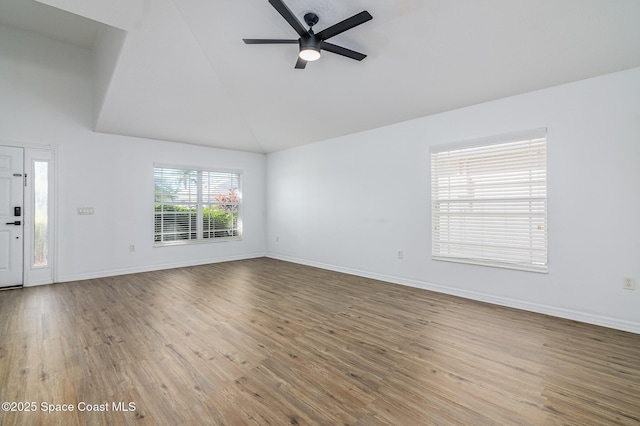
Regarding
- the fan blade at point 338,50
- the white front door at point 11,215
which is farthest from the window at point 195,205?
the fan blade at point 338,50

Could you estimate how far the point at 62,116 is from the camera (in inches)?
196

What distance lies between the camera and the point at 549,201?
3393 mm

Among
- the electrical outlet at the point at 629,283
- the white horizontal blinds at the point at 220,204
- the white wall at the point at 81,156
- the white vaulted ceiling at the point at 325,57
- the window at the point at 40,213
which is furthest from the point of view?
the white horizontal blinds at the point at 220,204

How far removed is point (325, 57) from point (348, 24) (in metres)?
1.26

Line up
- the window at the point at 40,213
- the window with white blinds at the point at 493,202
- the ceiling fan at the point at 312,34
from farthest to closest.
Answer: the window at the point at 40,213 → the window with white blinds at the point at 493,202 → the ceiling fan at the point at 312,34

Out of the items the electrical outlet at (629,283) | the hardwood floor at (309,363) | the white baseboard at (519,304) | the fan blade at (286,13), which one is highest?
the fan blade at (286,13)

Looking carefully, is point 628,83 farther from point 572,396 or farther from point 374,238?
point 374,238

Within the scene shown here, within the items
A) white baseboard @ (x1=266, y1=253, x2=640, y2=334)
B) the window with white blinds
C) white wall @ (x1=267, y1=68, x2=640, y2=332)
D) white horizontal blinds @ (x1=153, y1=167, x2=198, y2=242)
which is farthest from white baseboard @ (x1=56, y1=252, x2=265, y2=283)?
the window with white blinds

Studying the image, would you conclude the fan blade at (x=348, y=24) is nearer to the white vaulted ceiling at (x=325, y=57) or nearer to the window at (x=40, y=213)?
the white vaulted ceiling at (x=325, y=57)

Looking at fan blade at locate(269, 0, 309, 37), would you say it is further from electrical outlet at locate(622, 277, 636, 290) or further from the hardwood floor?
electrical outlet at locate(622, 277, 636, 290)

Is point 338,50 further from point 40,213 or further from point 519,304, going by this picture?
point 40,213

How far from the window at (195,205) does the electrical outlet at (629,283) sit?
262 inches

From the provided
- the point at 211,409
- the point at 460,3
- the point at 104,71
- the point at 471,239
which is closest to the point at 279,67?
the point at 460,3

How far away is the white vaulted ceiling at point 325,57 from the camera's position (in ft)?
9.16
